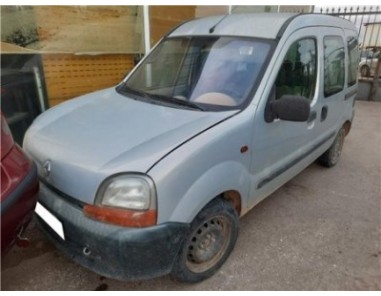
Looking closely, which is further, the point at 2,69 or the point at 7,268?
the point at 2,69

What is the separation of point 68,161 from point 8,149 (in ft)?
1.02

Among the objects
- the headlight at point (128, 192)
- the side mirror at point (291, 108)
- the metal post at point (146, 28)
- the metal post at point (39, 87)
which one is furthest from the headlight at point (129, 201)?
the metal post at point (146, 28)

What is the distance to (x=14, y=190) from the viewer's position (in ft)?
5.29

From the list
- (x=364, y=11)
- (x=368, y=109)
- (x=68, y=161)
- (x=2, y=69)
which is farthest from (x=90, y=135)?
(x=364, y=11)

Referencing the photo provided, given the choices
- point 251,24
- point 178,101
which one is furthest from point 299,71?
point 178,101

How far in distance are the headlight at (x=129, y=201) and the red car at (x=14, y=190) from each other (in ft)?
1.28

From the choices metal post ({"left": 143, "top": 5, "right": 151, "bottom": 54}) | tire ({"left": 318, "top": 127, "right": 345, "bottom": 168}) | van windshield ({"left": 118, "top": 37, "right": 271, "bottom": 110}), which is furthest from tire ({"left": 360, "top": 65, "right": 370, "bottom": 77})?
van windshield ({"left": 118, "top": 37, "right": 271, "bottom": 110})

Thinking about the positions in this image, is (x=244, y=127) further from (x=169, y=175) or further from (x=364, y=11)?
(x=364, y=11)

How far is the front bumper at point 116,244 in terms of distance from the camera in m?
1.66

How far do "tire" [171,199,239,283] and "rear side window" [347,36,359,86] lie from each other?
250cm

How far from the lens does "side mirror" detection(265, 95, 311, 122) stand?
2160 millimetres

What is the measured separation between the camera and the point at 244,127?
2.12 m

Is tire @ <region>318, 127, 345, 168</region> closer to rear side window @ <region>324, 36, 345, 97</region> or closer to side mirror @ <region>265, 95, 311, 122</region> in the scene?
rear side window @ <region>324, 36, 345, 97</region>

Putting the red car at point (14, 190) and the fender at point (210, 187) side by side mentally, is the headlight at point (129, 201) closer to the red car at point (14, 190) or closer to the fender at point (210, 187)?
the fender at point (210, 187)
